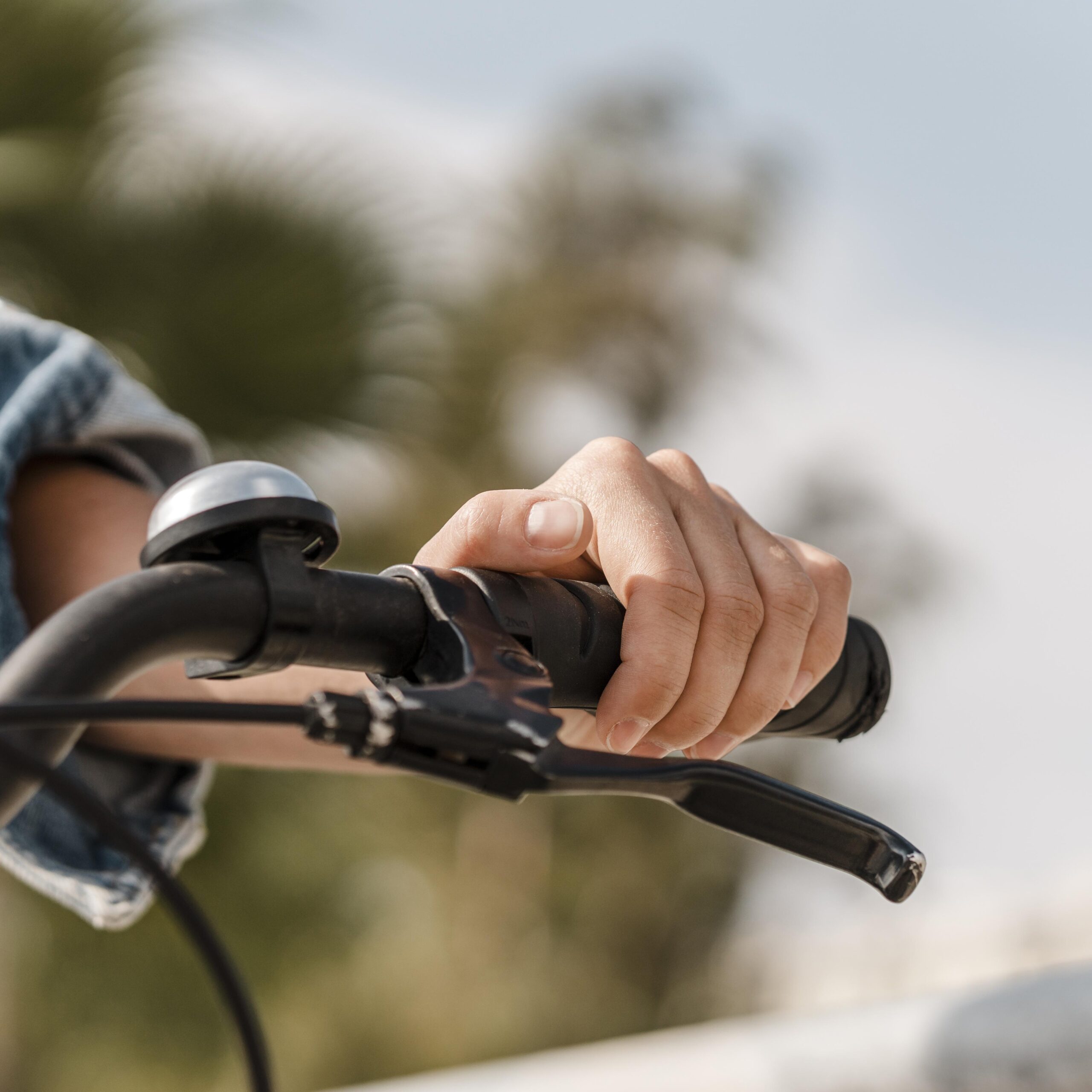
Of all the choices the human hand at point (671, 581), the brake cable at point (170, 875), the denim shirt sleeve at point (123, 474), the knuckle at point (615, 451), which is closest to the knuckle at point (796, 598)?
the human hand at point (671, 581)

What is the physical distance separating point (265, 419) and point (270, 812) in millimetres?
1760

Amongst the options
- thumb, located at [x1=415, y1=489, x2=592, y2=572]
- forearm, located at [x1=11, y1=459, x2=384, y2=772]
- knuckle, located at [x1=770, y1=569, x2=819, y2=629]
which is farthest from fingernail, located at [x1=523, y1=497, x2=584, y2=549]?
forearm, located at [x1=11, y1=459, x2=384, y2=772]

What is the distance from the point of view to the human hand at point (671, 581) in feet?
1.94

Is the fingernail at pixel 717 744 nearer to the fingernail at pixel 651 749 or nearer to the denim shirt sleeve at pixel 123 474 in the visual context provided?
the fingernail at pixel 651 749

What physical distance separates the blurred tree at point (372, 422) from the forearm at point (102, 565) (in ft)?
9.97

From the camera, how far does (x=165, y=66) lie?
4074 mm

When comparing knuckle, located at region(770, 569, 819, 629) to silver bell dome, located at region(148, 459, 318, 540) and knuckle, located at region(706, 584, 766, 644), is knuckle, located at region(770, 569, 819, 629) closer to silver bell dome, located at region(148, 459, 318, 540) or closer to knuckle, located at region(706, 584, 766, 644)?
knuckle, located at region(706, 584, 766, 644)

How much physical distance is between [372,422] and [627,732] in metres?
3.76

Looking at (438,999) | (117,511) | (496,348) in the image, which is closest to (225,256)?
(496,348)

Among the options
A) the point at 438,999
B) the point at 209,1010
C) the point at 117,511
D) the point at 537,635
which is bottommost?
the point at 438,999

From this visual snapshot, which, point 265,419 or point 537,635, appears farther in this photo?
point 265,419

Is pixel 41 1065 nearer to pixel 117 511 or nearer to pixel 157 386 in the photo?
pixel 157 386

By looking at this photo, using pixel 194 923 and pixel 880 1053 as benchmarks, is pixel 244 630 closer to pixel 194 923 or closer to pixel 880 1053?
pixel 194 923

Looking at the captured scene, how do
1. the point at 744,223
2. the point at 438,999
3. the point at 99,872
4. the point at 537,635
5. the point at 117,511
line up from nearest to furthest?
the point at 537,635, the point at 99,872, the point at 117,511, the point at 438,999, the point at 744,223
